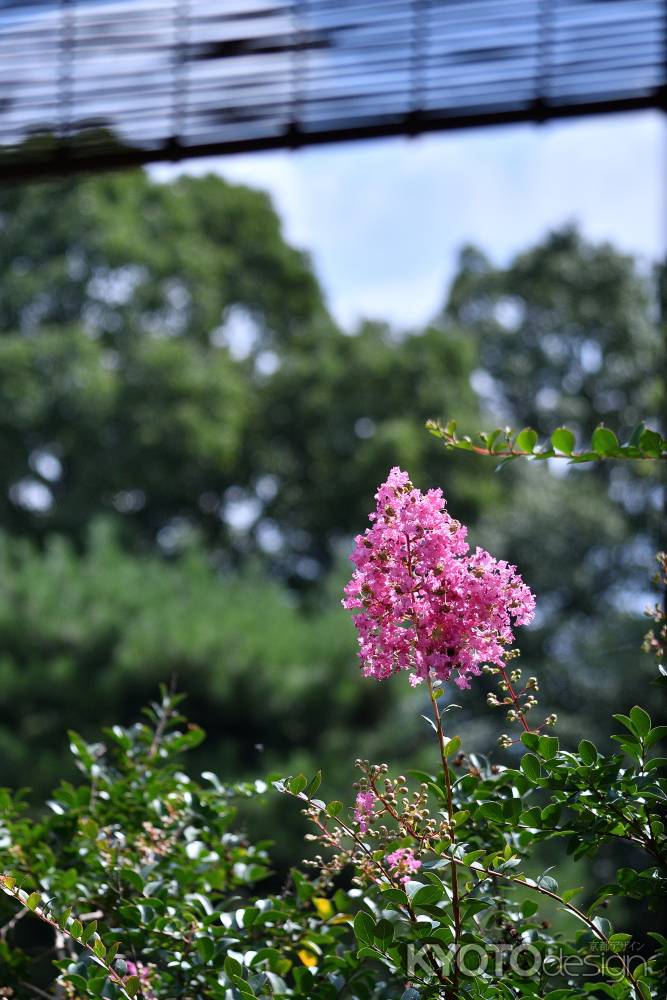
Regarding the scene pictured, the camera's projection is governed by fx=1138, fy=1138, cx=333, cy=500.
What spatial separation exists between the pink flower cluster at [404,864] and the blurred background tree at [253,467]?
202 inches

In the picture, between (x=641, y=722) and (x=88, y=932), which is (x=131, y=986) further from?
(x=641, y=722)

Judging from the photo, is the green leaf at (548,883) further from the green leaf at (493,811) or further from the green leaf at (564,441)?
the green leaf at (564,441)

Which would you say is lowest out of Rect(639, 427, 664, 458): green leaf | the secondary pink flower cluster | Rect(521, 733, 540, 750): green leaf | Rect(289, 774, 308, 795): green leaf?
Rect(289, 774, 308, 795): green leaf

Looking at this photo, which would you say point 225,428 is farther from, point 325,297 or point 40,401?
point 325,297

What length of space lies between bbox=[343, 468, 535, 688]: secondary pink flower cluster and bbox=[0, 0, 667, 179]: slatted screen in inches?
28.9

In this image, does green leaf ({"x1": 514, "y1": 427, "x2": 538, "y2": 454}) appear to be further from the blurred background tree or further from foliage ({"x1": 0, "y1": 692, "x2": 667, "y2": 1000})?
the blurred background tree

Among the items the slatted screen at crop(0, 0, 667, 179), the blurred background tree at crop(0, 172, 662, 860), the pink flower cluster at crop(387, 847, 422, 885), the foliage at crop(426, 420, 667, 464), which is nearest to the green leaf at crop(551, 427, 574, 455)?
the foliage at crop(426, 420, 667, 464)

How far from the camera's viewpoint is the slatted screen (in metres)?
1.32

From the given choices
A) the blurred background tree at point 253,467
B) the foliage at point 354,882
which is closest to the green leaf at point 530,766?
the foliage at point 354,882

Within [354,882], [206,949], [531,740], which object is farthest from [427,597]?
[206,949]

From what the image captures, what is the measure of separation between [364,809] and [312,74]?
976 mm

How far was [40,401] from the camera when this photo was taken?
27.0 feet

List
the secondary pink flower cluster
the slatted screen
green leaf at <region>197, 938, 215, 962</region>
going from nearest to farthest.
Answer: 1. the secondary pink flower cluster
2. green leaf at <region>197, 938, 215, 962</region>
3. the slatted screen

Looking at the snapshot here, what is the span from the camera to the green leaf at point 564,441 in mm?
765
